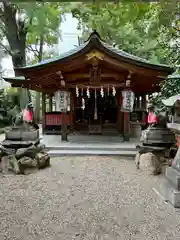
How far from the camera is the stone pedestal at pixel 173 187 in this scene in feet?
15.0

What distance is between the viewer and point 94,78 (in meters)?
10.0

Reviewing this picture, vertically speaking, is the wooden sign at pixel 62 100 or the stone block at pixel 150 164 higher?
the wooden sign at pixel 62 100

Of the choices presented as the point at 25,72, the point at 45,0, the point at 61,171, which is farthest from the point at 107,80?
the point at 45,0

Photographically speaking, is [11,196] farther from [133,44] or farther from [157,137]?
[133,44]

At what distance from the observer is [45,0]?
131 centimetres

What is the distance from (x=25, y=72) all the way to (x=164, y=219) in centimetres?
690

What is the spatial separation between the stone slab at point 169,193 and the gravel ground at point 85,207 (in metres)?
0.13

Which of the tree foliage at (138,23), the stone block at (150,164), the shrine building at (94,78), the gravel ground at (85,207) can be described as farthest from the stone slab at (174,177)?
the shrine building at (94,78)

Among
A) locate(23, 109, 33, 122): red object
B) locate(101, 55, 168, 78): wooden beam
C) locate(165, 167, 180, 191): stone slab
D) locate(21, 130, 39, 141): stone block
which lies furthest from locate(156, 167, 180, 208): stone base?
locate(101, 55, 168, 78): wooden beam

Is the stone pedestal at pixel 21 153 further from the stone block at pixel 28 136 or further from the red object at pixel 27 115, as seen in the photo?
the red object at pixel 27 115

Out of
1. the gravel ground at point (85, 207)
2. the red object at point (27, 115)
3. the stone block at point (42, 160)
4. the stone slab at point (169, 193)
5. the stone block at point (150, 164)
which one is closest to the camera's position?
the gravel ground at point (85, 207)

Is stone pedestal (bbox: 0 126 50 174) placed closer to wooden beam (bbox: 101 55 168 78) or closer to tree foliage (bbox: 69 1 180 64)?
tree foliage (bbox: 69 1 180 64)

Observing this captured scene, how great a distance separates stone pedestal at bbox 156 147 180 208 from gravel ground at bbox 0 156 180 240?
0.50 ft

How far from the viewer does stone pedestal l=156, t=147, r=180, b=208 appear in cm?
459
